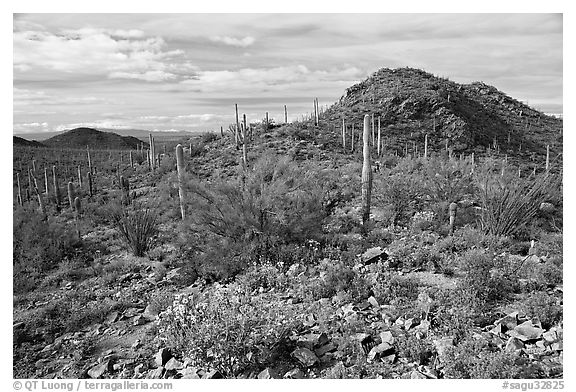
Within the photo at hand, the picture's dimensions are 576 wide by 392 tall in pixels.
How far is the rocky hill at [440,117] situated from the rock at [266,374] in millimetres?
29323

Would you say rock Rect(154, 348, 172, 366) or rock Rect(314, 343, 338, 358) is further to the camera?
rock Rect(154, 348, 172, 366)

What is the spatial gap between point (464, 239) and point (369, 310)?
4.31 m

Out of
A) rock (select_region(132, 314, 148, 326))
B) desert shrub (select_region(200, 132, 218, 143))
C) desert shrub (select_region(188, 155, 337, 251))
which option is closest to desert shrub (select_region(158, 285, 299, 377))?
rock (select_region(132, 314, 148, 326))

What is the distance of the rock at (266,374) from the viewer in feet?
15.8

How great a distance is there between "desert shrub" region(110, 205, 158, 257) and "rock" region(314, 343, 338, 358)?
8438mm

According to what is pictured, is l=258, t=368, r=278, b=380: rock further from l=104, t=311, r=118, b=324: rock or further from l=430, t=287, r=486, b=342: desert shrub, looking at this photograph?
l=104, t=311, r=118, b=324: rock

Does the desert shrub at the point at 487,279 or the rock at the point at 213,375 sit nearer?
the rock at the point at 213,375

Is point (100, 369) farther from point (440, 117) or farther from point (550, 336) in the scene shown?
point (440, 117)

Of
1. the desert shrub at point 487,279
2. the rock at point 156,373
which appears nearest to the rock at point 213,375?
the rock at point 156,373

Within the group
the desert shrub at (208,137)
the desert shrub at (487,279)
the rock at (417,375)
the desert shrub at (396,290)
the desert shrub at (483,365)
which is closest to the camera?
the desert shrub at (483,365)

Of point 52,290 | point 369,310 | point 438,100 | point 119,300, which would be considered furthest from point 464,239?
point 438,100

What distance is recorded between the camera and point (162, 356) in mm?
5367

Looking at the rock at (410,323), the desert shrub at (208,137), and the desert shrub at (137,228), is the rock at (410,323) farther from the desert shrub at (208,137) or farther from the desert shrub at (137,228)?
the desert shrub at (208,137)

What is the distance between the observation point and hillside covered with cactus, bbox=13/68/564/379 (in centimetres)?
500
